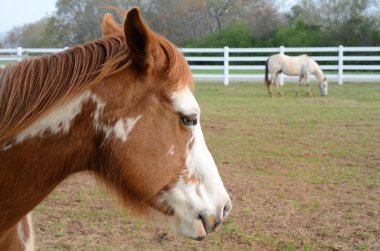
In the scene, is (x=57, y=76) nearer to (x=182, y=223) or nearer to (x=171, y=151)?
(x=171, y=151)

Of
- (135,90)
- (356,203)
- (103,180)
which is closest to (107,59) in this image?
(135,90)

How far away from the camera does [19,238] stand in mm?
1813

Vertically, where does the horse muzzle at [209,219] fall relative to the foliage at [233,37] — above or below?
below

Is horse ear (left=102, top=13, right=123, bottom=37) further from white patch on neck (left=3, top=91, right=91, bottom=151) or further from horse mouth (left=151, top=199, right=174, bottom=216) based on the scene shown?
horse mouth (left=151, top=199, right=174, bottom=216)

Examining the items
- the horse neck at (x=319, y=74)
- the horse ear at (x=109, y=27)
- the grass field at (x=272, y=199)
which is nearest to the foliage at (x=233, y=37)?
the horse neck at (x=319, y=74)

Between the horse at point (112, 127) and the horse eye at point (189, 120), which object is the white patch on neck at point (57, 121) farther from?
the horse eye at point (189, 120)

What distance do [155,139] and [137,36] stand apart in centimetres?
37

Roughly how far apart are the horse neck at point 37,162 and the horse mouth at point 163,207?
32cm

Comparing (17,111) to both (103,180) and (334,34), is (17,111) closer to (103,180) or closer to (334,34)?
(103,180)

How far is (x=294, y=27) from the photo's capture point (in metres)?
30.3

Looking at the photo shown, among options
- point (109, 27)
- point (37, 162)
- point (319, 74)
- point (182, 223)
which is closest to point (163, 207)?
point (182, 223)

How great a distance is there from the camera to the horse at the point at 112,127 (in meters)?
1.42

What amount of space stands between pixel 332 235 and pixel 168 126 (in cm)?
258

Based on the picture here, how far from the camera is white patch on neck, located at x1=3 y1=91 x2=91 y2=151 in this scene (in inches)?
55.6
